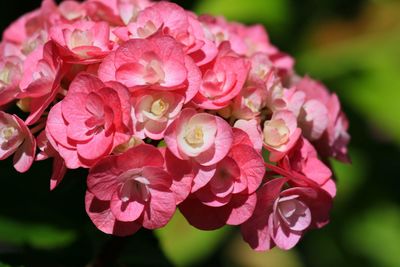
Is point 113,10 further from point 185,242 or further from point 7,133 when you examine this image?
point 185,242

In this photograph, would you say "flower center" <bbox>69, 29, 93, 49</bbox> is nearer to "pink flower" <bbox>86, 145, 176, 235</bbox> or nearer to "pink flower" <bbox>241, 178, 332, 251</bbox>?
"pink flower" <bbox>86, 145, 176, 235</bbox>

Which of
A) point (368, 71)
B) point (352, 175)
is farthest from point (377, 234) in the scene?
point (368, 71)

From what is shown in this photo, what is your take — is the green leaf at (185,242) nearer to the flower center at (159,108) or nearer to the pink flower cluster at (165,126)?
the pink flower cluster at (165,126)

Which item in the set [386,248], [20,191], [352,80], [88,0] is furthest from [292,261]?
[88,0]

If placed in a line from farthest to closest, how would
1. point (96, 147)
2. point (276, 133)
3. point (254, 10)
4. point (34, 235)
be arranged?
point (254, 10), point (34, 235), point (276, 133), point (96, 147)

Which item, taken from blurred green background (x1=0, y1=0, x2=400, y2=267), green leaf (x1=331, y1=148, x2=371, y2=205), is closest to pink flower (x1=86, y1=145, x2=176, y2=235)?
blurred green background (x1=0, y1=0, x2=400, y2=267)

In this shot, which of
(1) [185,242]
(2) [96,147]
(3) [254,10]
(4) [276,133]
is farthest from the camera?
A: (3) [254,10]

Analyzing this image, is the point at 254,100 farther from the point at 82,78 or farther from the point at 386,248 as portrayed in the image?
the point at 386,248
